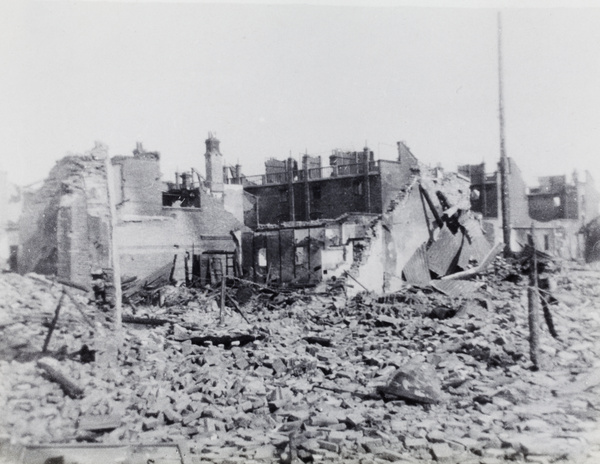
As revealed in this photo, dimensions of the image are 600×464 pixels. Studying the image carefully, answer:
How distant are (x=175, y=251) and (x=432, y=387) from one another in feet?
70.5

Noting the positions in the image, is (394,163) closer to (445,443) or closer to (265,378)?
(265,378)

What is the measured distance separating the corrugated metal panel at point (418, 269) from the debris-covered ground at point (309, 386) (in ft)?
24.4

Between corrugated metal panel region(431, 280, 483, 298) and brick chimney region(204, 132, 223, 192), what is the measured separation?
16940mm

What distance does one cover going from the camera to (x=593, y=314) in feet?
48.3

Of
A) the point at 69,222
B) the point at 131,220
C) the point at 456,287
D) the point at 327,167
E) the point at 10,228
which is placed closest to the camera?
the point at 69,222

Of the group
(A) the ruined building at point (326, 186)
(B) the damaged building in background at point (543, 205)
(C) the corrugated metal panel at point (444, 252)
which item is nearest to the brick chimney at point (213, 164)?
(A) the ruined building at point (326, 186)

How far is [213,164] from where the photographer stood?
32.5m

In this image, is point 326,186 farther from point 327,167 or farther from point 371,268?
point 371,268

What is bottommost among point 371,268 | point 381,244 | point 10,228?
point 371,268

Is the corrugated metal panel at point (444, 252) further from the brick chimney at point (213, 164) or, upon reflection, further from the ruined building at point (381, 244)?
the brick chimney at point (213, 164)

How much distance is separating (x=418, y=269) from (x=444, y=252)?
1.42 meters

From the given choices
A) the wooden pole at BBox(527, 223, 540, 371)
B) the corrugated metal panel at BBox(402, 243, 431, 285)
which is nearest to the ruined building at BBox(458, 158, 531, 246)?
the corrugated metal panel at BBox(402, 243, 431, 285)

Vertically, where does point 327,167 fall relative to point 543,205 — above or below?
above

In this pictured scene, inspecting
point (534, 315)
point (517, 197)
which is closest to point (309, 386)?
point (534, 315)
